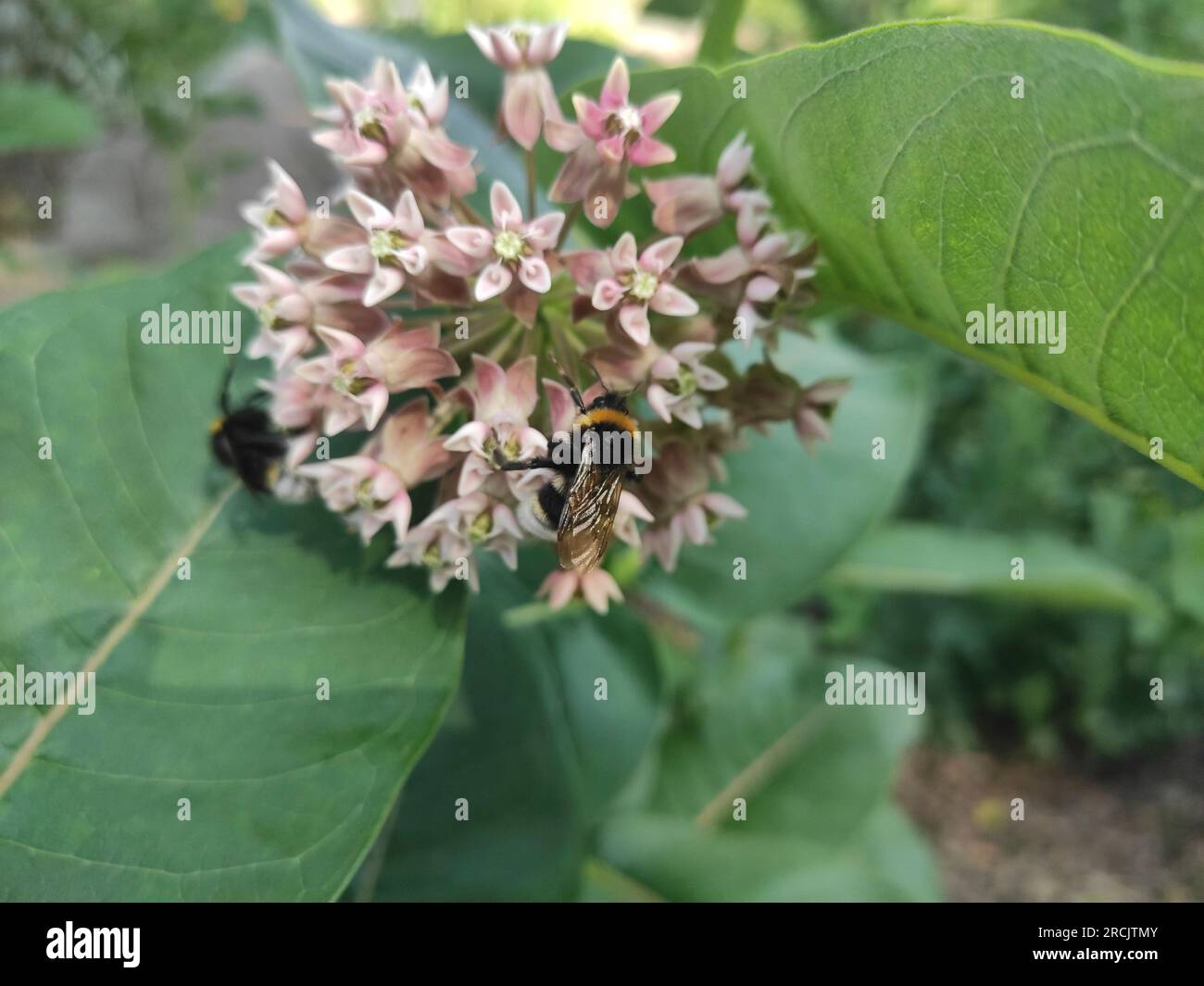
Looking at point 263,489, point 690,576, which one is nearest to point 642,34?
point 690,576

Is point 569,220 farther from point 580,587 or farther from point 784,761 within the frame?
point 784,761

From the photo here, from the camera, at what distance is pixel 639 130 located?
2.81 ft

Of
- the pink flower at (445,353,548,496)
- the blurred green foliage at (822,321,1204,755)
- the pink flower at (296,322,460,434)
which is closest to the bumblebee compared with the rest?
the pink flower at (296,322,460,434)

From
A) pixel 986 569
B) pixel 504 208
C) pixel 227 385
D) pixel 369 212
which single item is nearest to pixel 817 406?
pixel 504 208

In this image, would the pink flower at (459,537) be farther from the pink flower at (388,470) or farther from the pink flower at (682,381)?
the pink flower at (682,381)

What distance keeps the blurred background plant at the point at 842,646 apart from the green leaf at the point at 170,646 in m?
0.38

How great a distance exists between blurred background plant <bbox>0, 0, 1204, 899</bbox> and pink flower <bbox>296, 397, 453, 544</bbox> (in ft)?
1.38

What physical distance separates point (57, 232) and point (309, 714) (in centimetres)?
476

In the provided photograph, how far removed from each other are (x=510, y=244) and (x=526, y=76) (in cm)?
22

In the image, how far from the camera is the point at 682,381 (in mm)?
870

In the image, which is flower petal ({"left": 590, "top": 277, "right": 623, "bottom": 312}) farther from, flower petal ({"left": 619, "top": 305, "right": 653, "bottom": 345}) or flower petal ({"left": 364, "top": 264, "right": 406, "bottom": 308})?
flower petal ({"left": 364, "top": 264, "right": 406, "bottom": 308})

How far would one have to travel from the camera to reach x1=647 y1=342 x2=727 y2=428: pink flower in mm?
860

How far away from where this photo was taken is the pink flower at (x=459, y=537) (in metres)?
0.85
